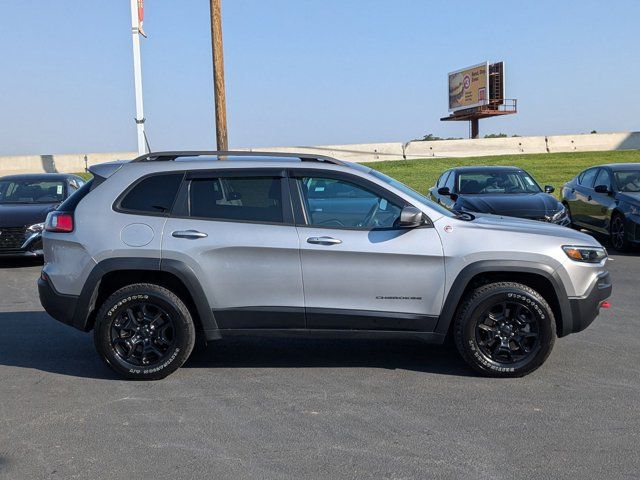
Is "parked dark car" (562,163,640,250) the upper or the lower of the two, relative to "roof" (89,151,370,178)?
lower

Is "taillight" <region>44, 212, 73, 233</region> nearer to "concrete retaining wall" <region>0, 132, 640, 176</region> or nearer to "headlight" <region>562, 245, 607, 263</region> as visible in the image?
"headlight" <region>562, 245, 607, 263</region>

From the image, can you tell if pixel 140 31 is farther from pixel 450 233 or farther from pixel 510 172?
pixel 450 233

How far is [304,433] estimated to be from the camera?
476cm

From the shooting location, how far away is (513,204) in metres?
12.9

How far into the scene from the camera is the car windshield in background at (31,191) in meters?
13.5

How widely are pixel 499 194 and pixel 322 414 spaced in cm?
959

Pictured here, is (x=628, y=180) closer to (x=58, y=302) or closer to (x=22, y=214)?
(x=22, y=214)

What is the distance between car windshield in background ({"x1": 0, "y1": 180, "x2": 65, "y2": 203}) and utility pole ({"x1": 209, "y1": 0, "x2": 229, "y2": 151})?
5871mm

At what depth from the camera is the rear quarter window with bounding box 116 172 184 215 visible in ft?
19.7

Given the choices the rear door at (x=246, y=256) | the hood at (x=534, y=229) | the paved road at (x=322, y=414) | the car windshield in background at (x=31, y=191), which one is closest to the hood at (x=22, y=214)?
the car windshield in background at (x=31, y=191)

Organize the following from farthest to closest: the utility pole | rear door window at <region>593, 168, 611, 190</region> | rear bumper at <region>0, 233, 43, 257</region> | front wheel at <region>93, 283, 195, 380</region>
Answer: the utility pole → rear door window at <region>593, 168, 611, 190</region> → rear bumper at <region>0, 233, 43, 257</region> → front wheel at <region>93, 283, 195, 380</region>

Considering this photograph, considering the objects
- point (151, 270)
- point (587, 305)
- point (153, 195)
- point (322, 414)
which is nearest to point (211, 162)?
point (153, 195)

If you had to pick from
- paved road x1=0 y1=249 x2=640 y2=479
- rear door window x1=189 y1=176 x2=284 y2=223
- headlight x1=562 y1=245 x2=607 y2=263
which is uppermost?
rear door window x1=189 y1=176 x2=284 y2=223

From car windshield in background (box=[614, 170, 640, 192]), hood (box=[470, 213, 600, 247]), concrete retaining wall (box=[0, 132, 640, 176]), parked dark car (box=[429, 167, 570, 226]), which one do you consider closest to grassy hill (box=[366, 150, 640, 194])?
concrete retaining wall (box=[0, 132, 640, 176])
